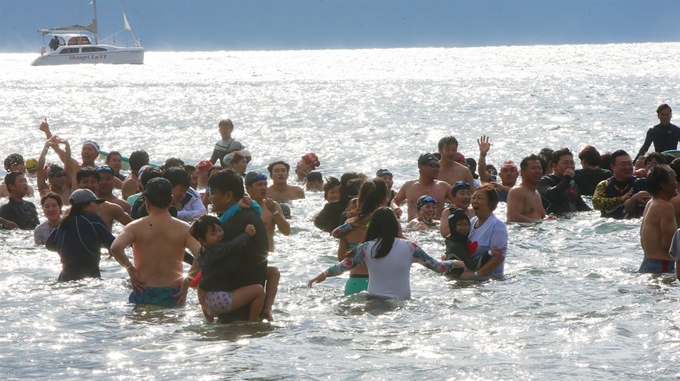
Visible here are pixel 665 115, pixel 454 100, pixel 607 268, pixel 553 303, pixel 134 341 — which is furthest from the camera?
pixel 454 100

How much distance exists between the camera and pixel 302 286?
35.2ft

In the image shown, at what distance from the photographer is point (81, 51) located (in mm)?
130750

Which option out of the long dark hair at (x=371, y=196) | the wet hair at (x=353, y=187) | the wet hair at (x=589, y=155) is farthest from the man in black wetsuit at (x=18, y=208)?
the wet hair at (x=589, y=155)

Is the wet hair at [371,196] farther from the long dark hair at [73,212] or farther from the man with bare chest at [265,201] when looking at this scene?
the long dark hair at [73,212]

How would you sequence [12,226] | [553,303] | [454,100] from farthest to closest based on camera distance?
1. [454,100]
2. [12,226]
3. [553,303]

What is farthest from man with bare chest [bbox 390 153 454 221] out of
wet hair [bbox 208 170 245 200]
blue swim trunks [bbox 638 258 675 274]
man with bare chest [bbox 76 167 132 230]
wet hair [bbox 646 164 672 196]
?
wet hair [bbox 208 170 245 200]

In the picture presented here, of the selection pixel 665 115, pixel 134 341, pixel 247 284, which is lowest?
pixel 134 341

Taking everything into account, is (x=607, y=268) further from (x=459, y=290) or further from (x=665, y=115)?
(x=665, y=115)

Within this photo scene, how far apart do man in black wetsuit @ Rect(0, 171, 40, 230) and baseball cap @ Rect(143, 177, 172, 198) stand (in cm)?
552

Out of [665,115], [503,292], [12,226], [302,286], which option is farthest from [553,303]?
[665,115]

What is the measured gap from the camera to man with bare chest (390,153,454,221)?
13.0 meters

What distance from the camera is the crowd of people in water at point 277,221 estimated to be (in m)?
7.56

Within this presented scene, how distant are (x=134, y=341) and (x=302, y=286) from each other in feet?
9.30

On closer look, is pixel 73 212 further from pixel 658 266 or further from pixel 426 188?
pixel 658 266
